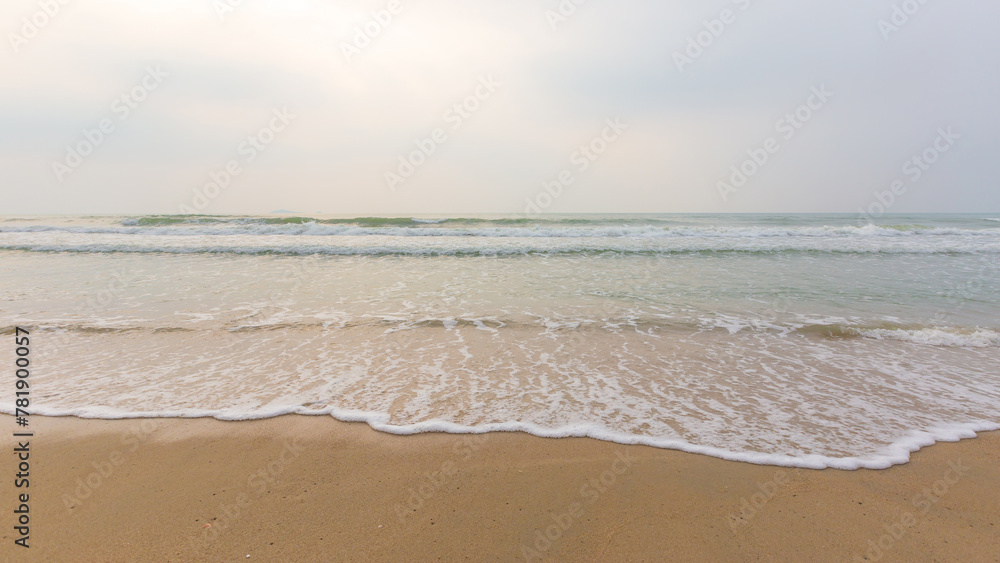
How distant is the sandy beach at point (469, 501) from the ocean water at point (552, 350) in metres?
0.29

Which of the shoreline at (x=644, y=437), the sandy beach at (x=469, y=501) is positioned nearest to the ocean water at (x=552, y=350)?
the shoreline at (x=644, y=437)

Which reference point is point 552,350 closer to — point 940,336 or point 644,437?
point 644,437

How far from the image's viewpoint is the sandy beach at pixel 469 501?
233 cm

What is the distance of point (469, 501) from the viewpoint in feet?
8.89

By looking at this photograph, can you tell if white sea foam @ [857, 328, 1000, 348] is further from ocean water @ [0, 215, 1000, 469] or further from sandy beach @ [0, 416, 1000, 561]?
sandy beach @ [0, 416, 1000, 561]

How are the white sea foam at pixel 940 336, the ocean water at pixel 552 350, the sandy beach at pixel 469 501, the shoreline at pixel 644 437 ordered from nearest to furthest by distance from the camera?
the sandy beach at pixel 469 501 < the shoreline at pixel 644 437 < the ocean water at pixel 552 350 < the white sea foam at pixel 940 336

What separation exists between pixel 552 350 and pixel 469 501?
3130 mm

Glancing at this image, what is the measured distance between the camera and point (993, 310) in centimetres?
775

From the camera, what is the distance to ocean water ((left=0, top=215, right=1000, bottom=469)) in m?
3.80

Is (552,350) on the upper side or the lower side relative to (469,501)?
upper

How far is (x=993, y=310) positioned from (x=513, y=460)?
33.8 feet

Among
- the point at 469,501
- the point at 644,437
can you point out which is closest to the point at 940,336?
the point at 644,437

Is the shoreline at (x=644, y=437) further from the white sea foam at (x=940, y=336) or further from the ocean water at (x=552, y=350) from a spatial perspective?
the white sea foam at (x=940, y=336)

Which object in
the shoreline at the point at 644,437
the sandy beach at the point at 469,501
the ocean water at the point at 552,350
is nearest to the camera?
the sandy beach at the point at 469,501
